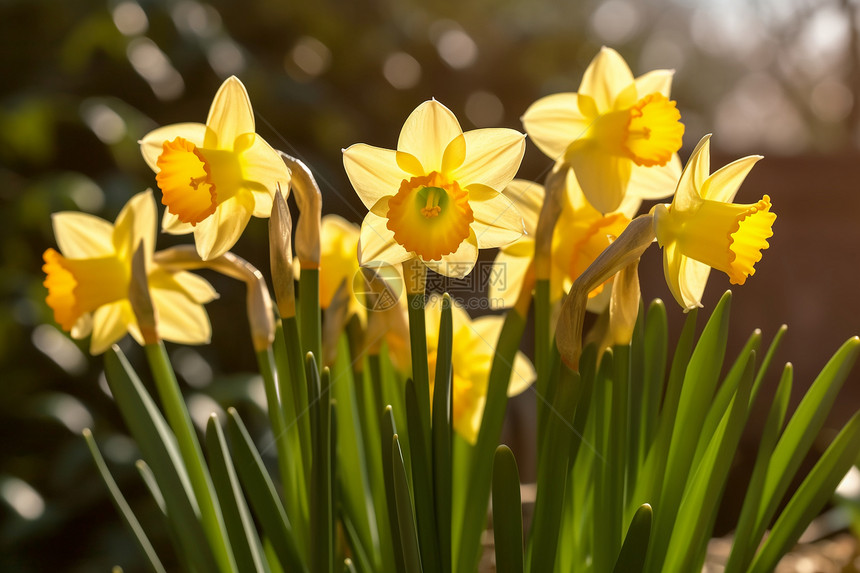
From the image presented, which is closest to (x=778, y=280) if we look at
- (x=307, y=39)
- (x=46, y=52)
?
(x=307, y=39)

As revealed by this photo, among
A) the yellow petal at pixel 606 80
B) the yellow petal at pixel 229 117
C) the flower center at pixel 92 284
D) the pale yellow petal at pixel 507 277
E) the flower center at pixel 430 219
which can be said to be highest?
the yellow petal at pixel 606 80

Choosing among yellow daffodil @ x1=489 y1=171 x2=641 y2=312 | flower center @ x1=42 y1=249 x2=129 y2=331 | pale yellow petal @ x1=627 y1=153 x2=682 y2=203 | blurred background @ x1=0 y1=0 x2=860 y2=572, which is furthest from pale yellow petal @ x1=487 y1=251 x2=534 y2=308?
blurred background @ x1=0 y1=0 x2=860 y2=572

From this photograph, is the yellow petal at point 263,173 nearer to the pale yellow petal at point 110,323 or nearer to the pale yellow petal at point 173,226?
the pale yellow petal at point 173,226

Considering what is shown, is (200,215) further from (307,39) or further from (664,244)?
(307,39)

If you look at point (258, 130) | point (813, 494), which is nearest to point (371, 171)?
point (813, 494)

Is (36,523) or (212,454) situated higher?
(212,454)

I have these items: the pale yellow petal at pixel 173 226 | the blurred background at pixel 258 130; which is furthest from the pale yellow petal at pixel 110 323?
the blurred background at pixel 258 130

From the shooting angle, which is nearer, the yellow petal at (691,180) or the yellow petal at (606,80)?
the yellow petal at (691,180)
